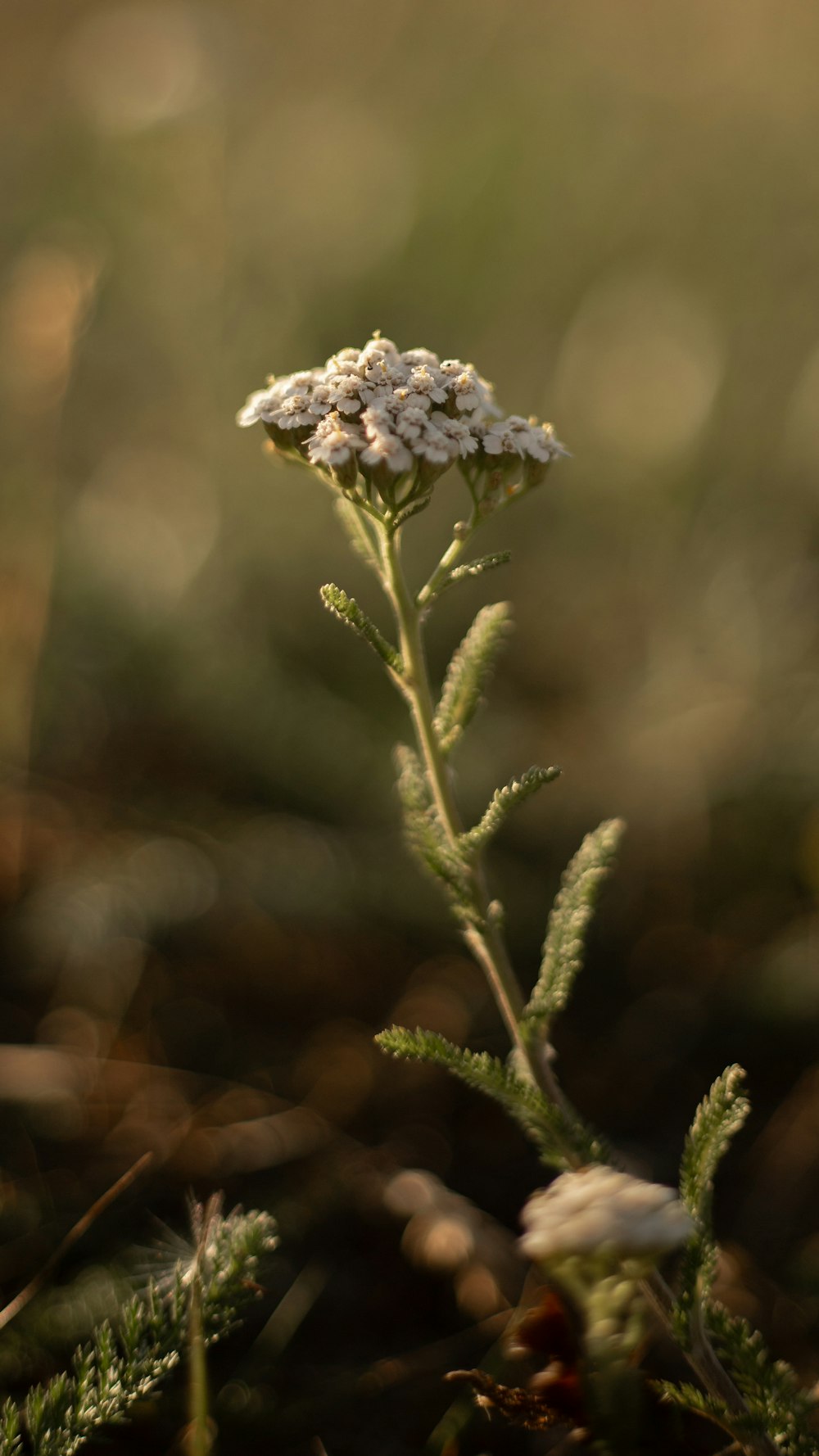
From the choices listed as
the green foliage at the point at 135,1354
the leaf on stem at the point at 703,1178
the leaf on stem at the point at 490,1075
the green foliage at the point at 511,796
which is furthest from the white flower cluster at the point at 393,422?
the green foliage at the point at 135,1354

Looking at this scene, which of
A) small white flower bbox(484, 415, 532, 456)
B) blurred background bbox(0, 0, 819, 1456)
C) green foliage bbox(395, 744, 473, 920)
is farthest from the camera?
blurred background bbox(0, 0, 819, 1456)

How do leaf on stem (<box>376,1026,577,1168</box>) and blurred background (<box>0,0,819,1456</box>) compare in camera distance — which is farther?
blurred background (<box>0,0,819,1456</box>)

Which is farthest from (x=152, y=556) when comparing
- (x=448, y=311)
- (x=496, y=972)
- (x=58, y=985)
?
(x=496, y=972)

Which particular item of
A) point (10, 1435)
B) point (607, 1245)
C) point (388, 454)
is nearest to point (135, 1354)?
point (10, 1435)

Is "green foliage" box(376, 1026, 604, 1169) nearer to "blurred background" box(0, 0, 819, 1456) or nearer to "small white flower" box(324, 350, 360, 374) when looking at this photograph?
"blurred background" box(0, 0, 819, 1456)

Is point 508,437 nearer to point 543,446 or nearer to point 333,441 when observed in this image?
point 543,446

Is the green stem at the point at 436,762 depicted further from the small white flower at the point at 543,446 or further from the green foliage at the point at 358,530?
the small white flower at the point at 543,446

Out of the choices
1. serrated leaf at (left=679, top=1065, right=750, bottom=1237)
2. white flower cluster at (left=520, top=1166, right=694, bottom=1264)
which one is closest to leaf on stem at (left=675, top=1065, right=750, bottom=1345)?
serrated leaf at (left=679, top=1065, right=750, bottom=1237)
